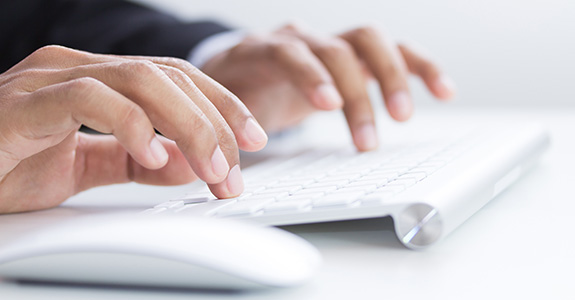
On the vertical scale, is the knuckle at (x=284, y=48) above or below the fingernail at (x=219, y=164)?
below

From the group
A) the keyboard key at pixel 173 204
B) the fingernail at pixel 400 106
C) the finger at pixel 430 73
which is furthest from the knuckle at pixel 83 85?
the finger at pixel 430 73

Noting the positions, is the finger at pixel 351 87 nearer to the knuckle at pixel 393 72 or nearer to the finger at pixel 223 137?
the knuckle at pixel 393 72

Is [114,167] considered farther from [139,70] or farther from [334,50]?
[334,50]

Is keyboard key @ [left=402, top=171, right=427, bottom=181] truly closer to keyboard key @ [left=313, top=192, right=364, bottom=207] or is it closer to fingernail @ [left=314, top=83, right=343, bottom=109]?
keyboard key @ [left=313, top=192, right=364, bottom=207]

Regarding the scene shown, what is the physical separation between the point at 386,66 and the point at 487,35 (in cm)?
113

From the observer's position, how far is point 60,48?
0.55 m

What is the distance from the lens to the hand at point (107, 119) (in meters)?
0.44

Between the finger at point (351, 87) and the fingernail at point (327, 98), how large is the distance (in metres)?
0.04

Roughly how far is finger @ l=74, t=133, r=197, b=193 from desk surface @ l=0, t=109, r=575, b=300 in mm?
29

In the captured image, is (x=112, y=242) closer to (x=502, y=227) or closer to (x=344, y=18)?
(x=502, y=227)

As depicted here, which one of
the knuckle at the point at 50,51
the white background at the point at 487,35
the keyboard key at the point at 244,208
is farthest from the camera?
the white background at the point at 487,35

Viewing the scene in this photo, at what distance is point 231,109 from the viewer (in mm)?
524

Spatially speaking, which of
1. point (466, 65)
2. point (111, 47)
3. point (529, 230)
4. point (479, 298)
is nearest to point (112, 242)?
point (479, 298)

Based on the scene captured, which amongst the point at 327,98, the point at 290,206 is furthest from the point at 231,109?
the point at 327,98
